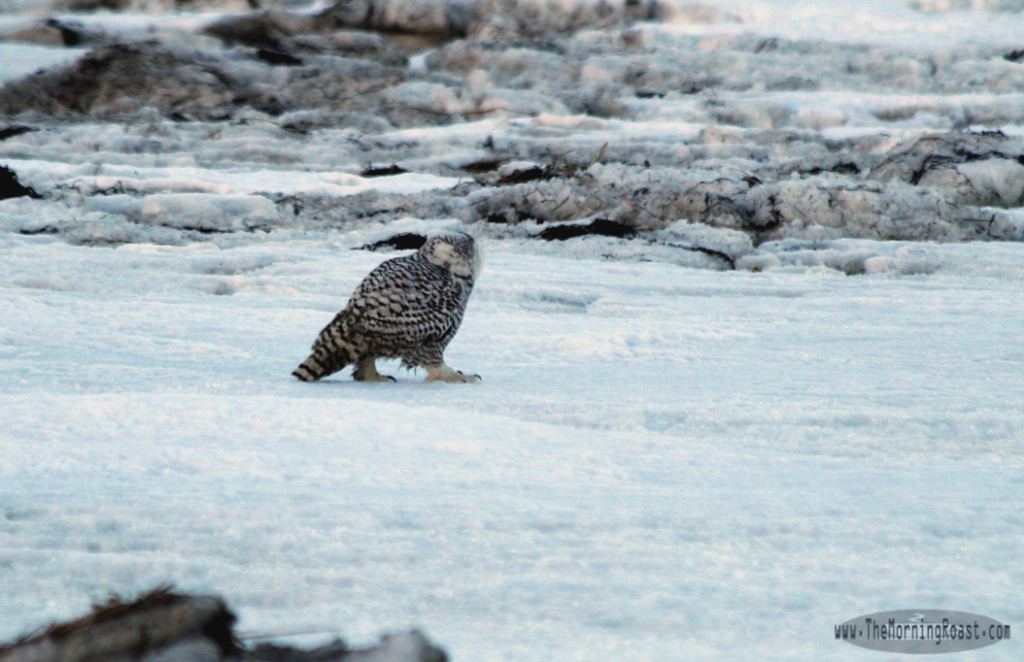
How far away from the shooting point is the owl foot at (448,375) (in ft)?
11.9

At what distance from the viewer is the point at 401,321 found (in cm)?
362

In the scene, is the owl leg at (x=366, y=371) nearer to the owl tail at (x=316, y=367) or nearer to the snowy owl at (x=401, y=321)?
the snowy owl at (x=401, y=321)

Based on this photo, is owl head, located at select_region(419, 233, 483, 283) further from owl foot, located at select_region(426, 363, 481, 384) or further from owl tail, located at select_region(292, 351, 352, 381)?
owl tail, located at select_region(292, 351, 352, 381)

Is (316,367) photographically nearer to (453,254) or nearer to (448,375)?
(448,375)

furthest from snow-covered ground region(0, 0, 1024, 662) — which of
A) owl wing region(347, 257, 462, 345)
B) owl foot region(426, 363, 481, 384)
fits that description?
owl wing region(347, 257, 462, 345)

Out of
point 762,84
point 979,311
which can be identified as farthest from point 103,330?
point 762,84

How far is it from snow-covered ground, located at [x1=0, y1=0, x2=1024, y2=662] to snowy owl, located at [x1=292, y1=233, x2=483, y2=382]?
12 cm

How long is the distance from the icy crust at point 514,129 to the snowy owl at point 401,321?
2.88 metres

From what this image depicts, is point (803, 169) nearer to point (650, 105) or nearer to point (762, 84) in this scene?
point (650, 105)

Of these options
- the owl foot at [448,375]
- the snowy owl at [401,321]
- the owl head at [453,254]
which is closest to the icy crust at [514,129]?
the owl head at [453,254]

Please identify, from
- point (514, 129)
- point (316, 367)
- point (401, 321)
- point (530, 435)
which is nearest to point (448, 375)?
point (401, 321)

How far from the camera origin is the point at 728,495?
2070 mm

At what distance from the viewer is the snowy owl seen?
3.61m

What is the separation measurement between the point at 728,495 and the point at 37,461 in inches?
50.2
